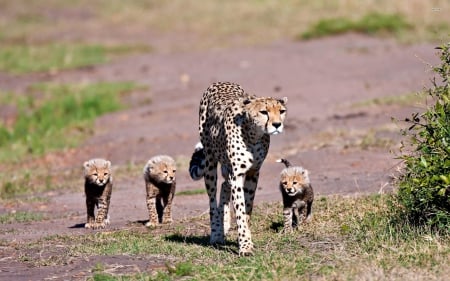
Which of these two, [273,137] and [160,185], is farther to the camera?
[273,137]

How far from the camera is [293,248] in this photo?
9.04m

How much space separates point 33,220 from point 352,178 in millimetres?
3880

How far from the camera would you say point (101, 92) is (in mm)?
21500

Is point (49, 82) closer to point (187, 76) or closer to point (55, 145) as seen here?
point (187, 76)

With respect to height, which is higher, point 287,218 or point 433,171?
point 433,171

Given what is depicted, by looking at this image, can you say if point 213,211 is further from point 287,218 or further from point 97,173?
point 97,173

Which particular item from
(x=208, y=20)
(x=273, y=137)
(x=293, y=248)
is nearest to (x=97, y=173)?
(x=293, y=248)

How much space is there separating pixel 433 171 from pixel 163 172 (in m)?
3.47

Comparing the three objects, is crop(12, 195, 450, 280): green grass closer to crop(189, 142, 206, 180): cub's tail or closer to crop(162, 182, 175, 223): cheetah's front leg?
crop(162, 182, 175, 223): cheetah's front leg

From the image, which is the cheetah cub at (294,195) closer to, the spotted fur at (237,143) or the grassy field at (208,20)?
the spotted fur at (237,143)

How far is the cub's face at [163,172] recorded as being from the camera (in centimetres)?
1125

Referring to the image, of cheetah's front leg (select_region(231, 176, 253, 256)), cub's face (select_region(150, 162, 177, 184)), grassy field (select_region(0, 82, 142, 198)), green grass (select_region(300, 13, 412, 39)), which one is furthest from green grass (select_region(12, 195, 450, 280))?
green grass (select_region(300, 13, 412, 39))

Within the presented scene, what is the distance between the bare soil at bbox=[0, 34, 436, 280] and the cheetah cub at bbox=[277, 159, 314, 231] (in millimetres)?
907

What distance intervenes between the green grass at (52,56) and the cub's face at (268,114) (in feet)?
54.5
